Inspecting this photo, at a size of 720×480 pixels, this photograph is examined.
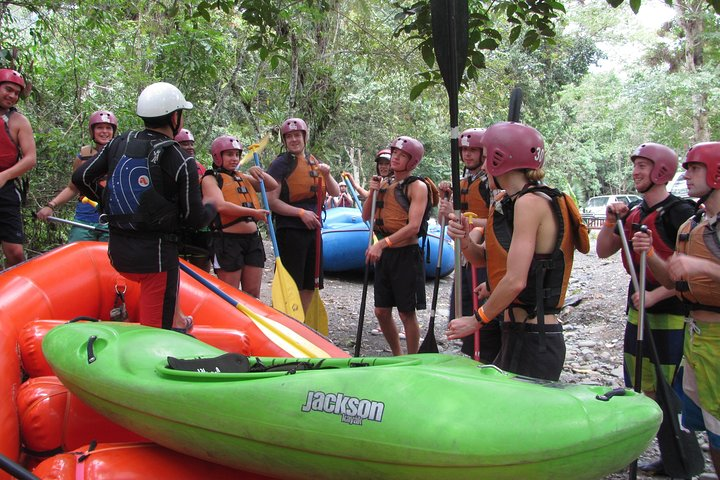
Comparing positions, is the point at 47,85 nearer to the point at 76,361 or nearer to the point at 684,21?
the point at 76,361

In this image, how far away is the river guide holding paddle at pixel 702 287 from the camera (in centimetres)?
301

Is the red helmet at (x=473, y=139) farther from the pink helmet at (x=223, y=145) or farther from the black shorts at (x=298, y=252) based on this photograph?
the pink helmet at (x=223, y=145)

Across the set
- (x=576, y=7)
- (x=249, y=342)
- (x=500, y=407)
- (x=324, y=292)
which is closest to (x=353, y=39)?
(x=324, y=292)

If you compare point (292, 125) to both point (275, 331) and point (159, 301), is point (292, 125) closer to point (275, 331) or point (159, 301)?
point (275, 331)

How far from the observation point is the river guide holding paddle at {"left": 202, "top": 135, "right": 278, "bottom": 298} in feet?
17.8

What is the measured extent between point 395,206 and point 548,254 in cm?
261

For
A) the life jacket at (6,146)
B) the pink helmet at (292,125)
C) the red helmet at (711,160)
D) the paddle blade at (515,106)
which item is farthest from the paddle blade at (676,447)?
the life jacket at (6,146)

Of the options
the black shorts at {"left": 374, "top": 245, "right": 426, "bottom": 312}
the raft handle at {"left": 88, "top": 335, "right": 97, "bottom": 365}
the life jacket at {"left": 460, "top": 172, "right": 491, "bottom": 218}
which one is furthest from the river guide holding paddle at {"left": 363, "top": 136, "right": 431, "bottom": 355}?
the raft handle at {"left": 88, "top": 335, "right": 97, "bottom": 365}

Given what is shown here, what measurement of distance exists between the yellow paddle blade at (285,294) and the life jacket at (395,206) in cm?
91

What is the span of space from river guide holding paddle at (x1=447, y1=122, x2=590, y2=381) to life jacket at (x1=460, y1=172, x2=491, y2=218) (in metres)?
1.83

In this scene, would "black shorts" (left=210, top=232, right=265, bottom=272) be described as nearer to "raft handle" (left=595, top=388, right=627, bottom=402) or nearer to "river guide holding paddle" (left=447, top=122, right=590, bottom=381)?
"river guide holding paddle" (left=447, top=122, right=590, bottom=381)

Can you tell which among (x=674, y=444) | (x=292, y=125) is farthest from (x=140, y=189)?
(x=674, y=444)

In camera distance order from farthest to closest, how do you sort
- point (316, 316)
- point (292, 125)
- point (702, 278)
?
1. point (316, 316)
2. point (292, 125)
3. point (702, 278)

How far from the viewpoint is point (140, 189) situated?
345 centimetres
